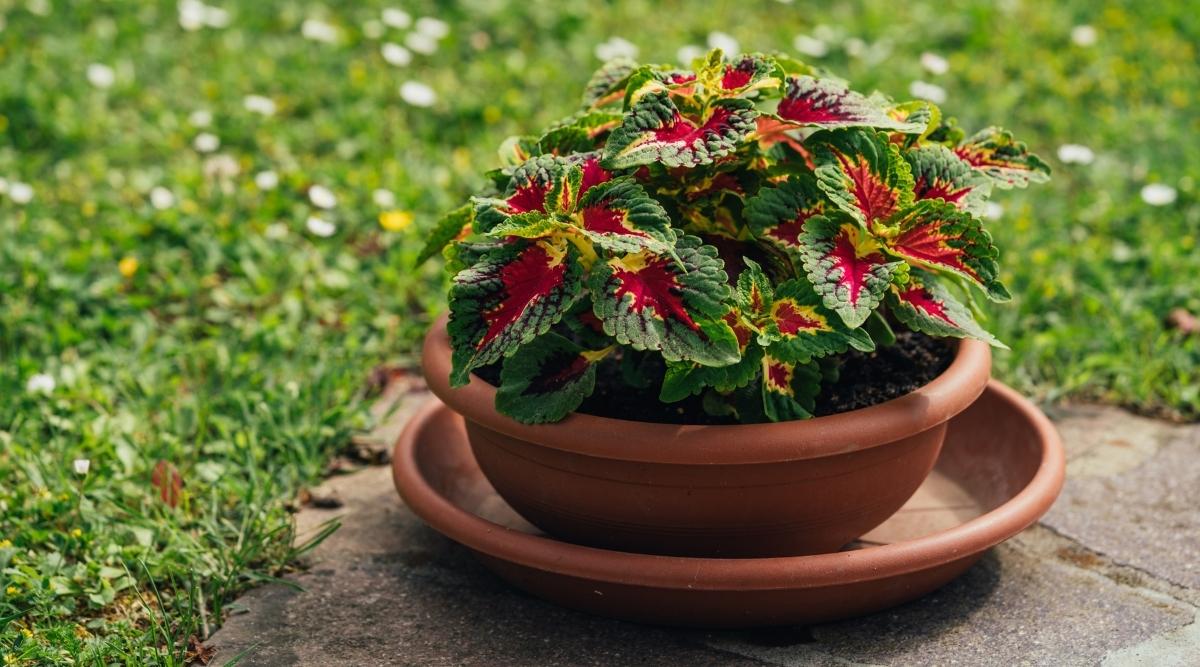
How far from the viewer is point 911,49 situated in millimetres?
4750

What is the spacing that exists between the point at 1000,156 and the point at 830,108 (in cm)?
38

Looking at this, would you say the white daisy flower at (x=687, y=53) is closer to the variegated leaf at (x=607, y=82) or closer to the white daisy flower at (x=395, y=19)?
the white daisy flower at (x=395, y=19)

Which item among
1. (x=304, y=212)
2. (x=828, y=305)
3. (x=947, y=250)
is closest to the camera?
(x=828, y=305)

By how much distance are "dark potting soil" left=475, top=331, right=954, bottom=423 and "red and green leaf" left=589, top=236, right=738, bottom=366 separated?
0.24 meters

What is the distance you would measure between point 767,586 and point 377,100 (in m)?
2.81

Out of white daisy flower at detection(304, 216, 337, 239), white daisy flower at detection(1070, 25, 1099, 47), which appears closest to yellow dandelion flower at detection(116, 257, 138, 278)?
white daisy flower at detection(304, 216, 337, 239)

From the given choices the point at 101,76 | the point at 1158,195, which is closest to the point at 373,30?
the point at 101,76

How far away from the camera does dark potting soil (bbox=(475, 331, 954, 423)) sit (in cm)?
215

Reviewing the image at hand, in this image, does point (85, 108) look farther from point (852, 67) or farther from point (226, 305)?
point (852, 67)

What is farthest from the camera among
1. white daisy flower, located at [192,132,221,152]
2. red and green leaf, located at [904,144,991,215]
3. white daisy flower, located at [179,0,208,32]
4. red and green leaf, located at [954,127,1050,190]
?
white daisy flower, located at [179,0,208,32]

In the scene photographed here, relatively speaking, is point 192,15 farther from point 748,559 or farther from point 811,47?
point 748,559

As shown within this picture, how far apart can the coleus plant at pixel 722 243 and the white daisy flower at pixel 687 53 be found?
192 centimetres

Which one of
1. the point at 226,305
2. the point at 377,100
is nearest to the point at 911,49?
the point at 377,100

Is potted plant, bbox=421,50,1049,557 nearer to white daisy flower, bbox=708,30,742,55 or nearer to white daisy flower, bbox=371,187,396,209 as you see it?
white daisy flower, bbox=371,187,396,209
